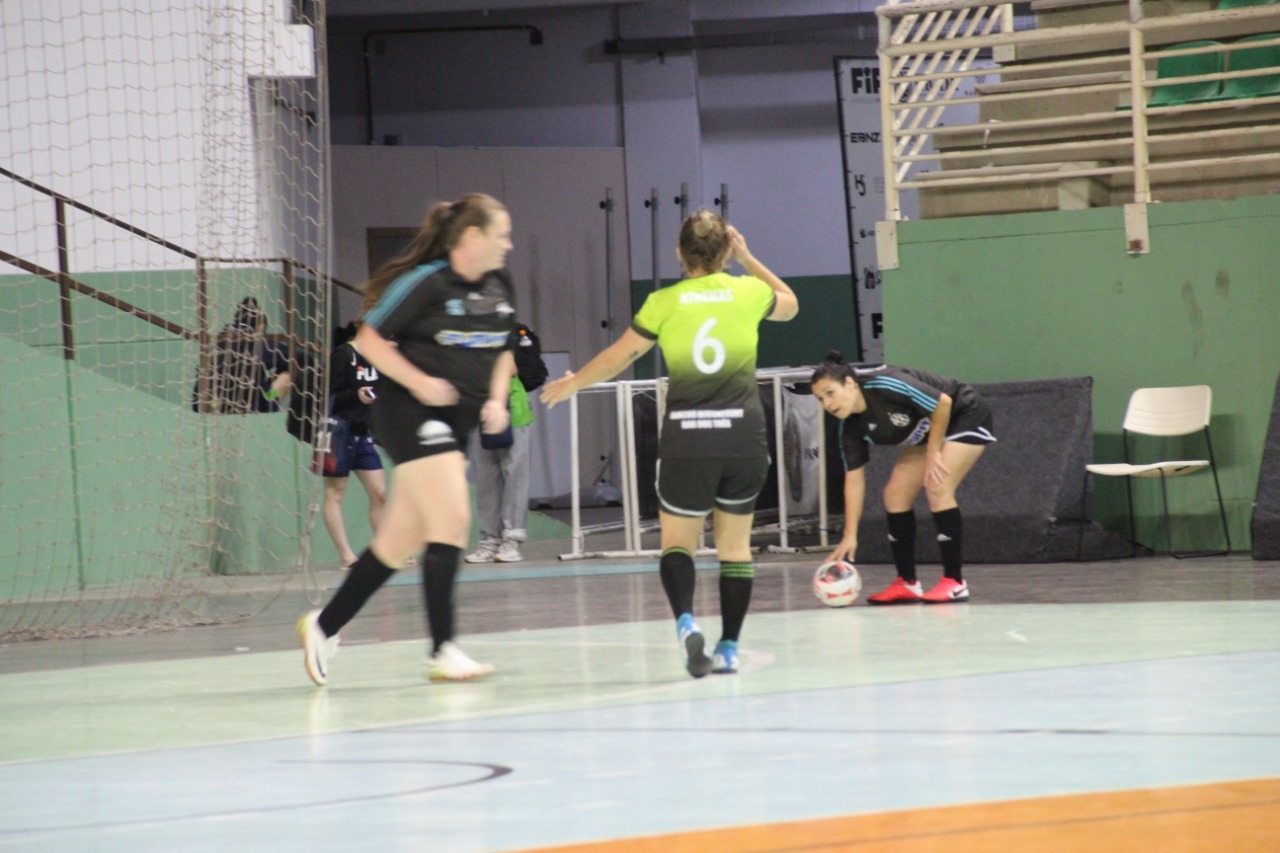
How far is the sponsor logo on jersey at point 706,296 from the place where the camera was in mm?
5461

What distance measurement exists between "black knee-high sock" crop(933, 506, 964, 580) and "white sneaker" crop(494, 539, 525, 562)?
176 inches

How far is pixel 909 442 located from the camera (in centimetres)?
803

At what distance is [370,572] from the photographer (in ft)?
17.9

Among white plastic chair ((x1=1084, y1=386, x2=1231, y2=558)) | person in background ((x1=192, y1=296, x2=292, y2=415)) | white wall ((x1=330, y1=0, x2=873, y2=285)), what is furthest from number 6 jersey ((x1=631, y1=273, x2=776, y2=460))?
white wall ((x1=330, y1=0, x2=873, y2=285))

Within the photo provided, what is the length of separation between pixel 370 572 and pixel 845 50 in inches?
632

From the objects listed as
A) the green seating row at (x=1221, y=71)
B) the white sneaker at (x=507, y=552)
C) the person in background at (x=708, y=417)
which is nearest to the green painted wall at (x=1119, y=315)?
the green seating row at (x=1221, y=71)

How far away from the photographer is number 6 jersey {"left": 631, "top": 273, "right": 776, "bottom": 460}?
5.41 metres

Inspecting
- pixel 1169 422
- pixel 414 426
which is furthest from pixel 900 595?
pixel 414 426

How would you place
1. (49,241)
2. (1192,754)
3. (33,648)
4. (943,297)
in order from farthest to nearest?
(49,241), (943,297), (33,648), (1192,754)

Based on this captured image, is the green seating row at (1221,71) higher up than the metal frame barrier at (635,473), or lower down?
higher up

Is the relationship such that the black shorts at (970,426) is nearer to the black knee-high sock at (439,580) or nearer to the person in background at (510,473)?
the black knee-high sock at (439,580)

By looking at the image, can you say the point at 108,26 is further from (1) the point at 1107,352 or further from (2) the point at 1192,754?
(2) the point at 1192,754

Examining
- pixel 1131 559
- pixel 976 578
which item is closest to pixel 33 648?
pixel 976 578

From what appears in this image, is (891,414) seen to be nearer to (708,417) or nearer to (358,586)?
(708,417)
